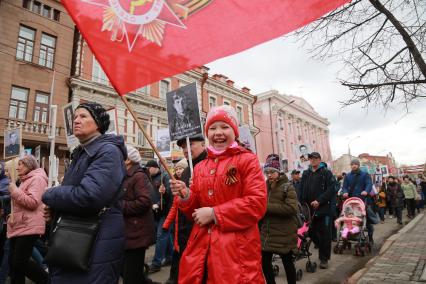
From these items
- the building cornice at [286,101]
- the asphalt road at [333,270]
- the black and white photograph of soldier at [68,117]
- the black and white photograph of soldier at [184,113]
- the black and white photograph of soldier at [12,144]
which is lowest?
the asphalt road at [333,270]

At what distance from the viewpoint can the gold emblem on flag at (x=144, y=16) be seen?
2.46 metres

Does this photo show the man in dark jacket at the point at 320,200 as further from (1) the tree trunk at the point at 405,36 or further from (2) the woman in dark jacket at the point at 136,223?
(2) the woman in dark jacket at the point at 136,223

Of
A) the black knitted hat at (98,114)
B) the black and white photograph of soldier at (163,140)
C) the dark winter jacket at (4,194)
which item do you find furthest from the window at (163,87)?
the black knitted hat at (98,114)

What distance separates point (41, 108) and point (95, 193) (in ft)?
59.0

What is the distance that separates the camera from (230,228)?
2.02m

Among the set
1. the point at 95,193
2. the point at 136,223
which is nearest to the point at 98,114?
the point at 95,193

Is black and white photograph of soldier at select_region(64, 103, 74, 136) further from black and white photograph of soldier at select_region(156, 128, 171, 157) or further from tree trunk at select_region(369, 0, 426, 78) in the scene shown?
tree trunk at select_region(369, 0, 426, 78)

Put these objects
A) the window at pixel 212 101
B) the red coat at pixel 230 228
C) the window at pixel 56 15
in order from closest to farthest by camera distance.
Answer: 1. the red coat at pixel 230 228
2. the window at pixel 56 15
3. the window at pixel 212 101

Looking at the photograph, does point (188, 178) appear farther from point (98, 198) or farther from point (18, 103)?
point (18, 103)

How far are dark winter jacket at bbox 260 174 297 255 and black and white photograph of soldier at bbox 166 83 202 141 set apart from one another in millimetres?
1675

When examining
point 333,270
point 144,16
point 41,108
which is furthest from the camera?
point 41,108

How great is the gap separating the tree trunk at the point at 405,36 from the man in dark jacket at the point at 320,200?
8.37 feet

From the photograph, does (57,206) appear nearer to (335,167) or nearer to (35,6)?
(35,6)

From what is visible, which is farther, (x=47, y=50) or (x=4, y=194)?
(x=47, y=50)
